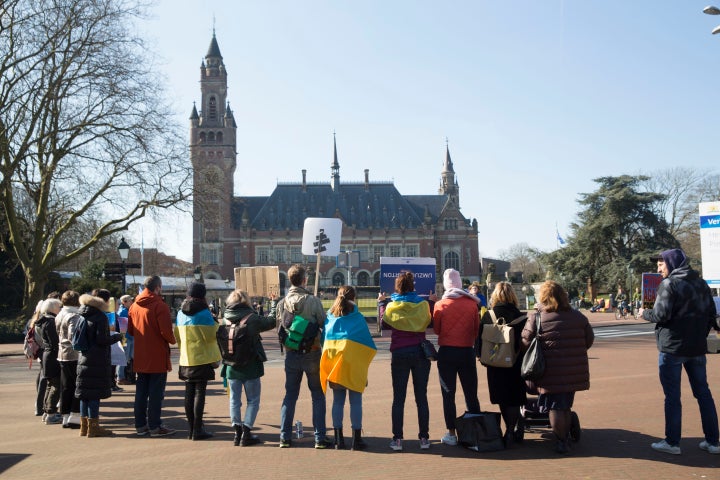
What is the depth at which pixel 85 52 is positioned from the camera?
26.9m

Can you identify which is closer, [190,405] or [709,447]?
[709,447]

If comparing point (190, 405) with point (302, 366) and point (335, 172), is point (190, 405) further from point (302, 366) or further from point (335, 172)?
point (335, 172)

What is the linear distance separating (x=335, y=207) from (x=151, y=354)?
8388 centimetres

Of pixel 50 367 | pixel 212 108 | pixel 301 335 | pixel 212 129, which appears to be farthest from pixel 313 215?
pixel 301 335

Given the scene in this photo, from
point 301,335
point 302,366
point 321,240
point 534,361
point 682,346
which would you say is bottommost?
point 302,366

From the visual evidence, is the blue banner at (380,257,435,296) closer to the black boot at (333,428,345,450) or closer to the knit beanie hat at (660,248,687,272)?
the black boot at (333,428,345,450)

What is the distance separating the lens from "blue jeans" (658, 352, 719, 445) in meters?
6.93

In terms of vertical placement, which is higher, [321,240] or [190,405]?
[321,240]

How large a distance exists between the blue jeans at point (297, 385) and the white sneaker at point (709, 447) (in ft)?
13.4

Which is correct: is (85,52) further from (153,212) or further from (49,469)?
(49,469)

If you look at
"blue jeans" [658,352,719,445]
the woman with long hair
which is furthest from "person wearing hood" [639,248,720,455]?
the woman with long hair

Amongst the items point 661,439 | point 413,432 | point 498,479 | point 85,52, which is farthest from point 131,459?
point 85,52

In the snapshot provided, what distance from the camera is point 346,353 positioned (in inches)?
296

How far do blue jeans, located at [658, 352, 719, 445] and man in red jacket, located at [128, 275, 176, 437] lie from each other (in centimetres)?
580
